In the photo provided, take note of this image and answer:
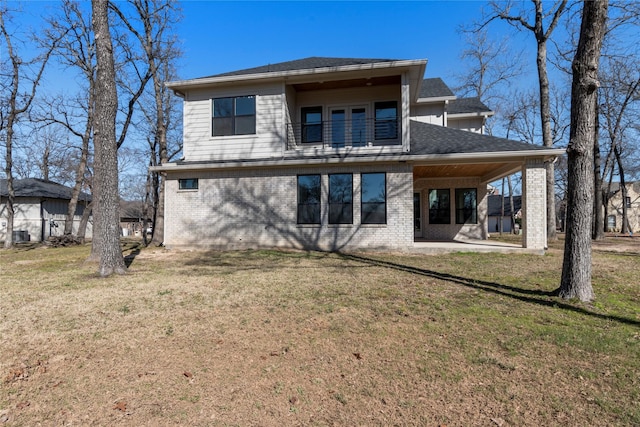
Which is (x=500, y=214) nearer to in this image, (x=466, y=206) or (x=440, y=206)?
(x=466, y=206)

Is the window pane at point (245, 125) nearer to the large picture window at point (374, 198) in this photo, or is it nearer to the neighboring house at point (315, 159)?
the neighboring house at point (315, 159)

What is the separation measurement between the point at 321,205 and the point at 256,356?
9.11 metres

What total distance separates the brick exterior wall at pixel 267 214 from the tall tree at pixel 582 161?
20.6ft

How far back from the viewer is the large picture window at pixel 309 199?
12508 mm

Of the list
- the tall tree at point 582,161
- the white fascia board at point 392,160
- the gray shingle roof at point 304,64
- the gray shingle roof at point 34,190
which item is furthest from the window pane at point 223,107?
the gray shingle roof at point 34,190

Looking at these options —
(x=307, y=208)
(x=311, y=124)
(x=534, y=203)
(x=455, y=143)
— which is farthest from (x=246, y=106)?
(x=534, y=203)

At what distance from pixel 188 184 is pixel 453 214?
12.3 meters

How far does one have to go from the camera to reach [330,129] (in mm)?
13859

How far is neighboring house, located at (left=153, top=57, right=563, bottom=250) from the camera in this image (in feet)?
38.7

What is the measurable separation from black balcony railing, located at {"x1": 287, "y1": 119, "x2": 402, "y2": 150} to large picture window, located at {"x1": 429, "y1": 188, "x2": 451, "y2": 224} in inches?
203

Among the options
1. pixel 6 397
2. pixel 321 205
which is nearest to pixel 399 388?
pixel 6 397

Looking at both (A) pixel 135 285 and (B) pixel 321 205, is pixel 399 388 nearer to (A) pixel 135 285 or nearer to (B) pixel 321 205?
(A) pixel 135 285

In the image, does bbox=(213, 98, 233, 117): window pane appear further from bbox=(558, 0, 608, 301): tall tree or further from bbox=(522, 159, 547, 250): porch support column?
bbox=(558, 0, 608, 301): tall tree

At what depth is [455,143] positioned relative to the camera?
39.4 feet
